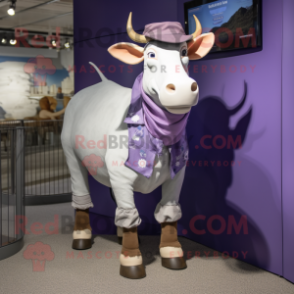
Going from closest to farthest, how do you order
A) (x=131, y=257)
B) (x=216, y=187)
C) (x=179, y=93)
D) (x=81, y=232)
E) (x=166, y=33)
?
(x=179, y=93), (x=166, y=33), (x=131, y=257), (x=216, y=187), (x=81, y=232)

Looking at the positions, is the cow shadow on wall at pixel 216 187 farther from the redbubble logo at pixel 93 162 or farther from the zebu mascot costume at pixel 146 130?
the redbubble logo at pixel 93 162

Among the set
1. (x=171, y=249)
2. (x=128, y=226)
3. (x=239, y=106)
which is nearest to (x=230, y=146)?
(x=239, y=106)

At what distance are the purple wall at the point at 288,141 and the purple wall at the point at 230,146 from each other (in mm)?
43

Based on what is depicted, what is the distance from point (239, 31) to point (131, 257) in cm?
155

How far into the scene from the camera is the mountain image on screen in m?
2.35

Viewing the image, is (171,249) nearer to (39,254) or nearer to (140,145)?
(140,145)

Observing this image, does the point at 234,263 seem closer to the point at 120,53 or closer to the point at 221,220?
the point at 221,220

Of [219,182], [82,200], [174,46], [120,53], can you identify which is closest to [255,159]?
[219,182]

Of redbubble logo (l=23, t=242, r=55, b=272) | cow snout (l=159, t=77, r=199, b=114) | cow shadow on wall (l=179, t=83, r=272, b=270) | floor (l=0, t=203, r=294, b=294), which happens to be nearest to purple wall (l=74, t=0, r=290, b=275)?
cow shadow on wall (l=179, t=83, r=272, b=270)

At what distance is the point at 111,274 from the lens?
2.41 metres

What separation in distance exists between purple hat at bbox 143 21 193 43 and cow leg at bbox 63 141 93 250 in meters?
1.18

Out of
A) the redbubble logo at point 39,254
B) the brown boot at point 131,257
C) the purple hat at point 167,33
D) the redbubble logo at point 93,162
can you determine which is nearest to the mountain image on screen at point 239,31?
the purple hat at point 167,33

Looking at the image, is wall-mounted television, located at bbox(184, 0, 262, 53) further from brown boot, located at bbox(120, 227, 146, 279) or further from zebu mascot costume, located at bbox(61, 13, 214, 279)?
brown boot, located at bbox(120, 227, 146, 279)

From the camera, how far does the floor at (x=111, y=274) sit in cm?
223
